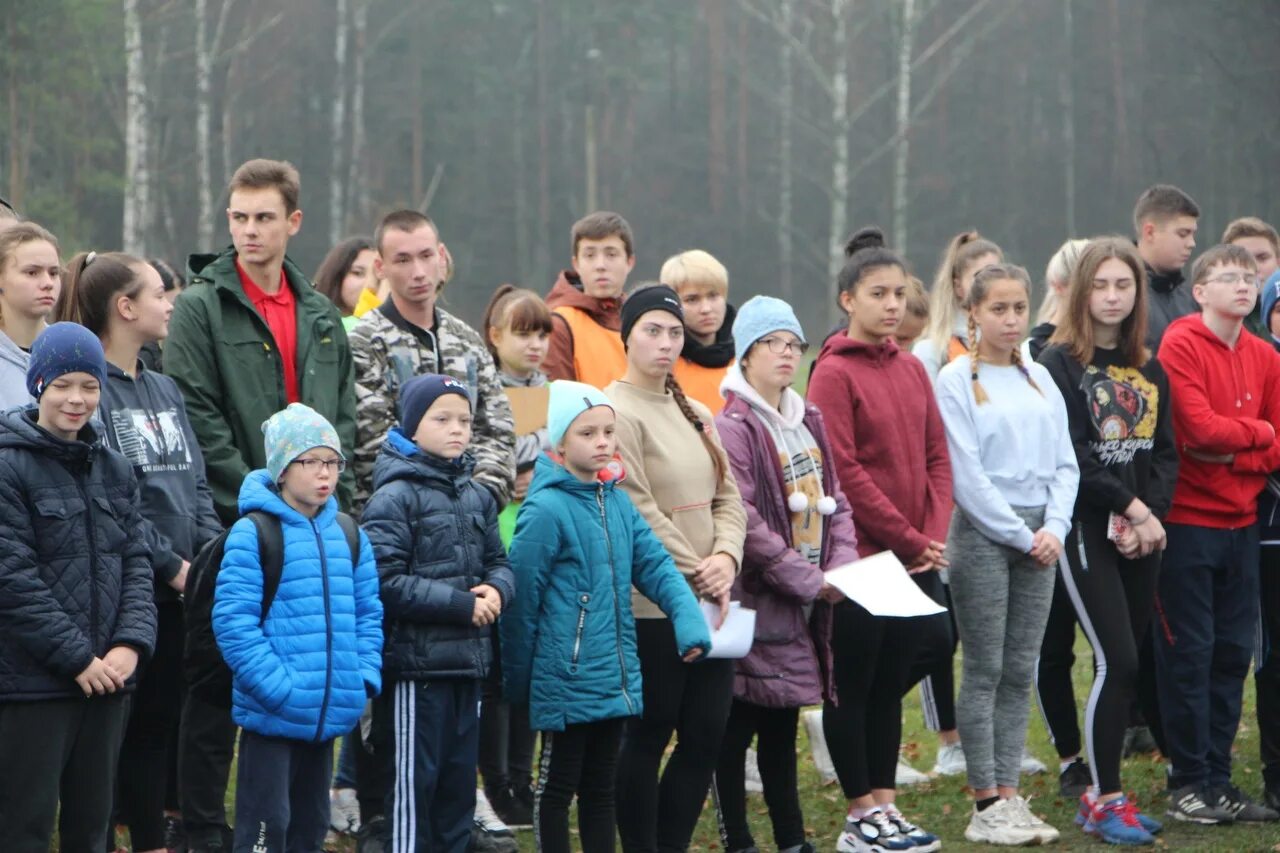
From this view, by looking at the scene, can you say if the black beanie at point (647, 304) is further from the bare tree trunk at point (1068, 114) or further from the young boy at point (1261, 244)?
the bare tree trunk at point (1068, 114)

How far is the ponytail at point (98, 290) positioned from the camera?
16.2 ft

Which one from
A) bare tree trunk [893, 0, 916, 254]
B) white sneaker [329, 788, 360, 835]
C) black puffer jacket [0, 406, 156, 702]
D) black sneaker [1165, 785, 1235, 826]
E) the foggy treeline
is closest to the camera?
black puffer jacket [0, 406, 156, 702]

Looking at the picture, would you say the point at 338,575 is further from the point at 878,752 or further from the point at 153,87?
the point at 153,87

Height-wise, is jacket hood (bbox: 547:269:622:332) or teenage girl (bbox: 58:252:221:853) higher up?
jacket hood (bbox: 547:269:622:332)

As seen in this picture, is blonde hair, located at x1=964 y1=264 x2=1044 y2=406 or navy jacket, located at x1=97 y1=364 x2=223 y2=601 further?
blonde hair, located at x1=964 y1=264 x2=1044 y2=406

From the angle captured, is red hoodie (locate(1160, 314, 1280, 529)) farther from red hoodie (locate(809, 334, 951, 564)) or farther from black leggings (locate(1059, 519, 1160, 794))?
red hoodie (locate(809, 334, 951, 564))

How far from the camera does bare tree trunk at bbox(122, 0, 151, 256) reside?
18.4 m

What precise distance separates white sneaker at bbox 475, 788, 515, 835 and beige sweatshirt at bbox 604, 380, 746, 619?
123 centimetres

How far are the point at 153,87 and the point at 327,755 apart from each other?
702 inches

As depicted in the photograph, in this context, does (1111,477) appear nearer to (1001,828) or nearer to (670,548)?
(1001,828)

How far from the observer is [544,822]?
15.8 feet

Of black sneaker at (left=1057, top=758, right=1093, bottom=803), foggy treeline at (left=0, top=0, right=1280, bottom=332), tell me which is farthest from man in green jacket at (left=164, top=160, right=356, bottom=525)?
foggy treeline at (left=0, top=0, right=1280, bottom=332)

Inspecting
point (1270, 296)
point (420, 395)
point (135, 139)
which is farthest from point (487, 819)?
point (135, 139)

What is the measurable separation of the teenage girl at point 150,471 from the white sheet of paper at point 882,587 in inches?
86.2
